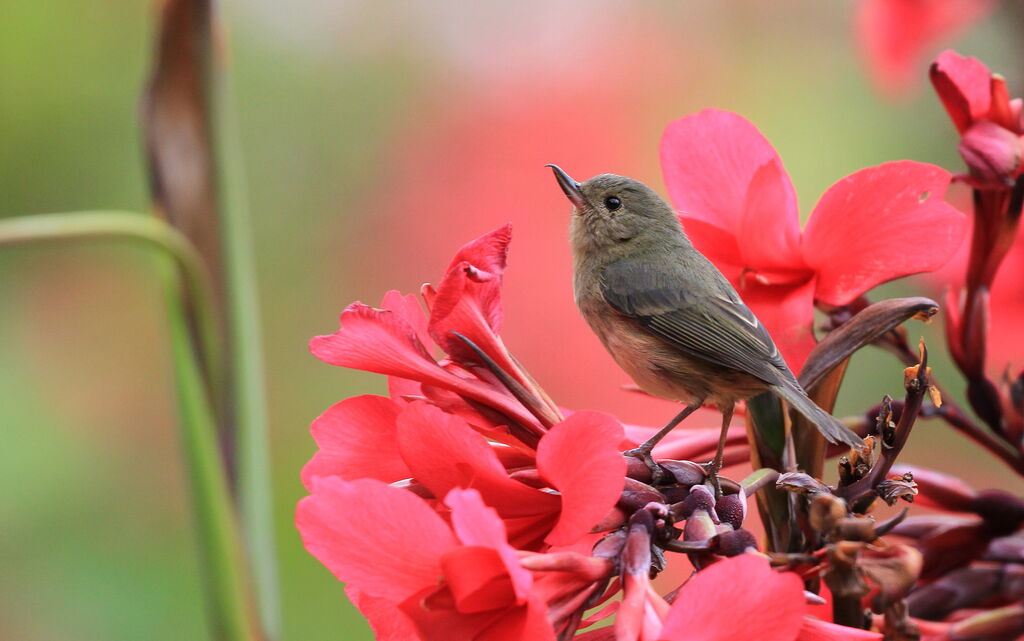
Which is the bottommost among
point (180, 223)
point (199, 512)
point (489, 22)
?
point (199, 512)

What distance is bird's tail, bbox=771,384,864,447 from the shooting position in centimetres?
39

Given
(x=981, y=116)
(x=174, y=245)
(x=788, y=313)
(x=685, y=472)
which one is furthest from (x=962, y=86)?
(x=174, y=245)

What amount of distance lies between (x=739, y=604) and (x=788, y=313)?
0.64ft

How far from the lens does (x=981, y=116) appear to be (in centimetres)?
46

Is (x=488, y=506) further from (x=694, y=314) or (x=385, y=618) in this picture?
(x=694, y=314)

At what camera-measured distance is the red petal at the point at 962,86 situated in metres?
0.45

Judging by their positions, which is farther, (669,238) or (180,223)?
(669,238)

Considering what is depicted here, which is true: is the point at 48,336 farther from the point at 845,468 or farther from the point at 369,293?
the point at 845,468

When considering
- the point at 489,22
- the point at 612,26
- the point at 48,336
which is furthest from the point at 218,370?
the point at 612,26

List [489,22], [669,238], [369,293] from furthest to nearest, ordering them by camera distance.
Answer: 1. [489,22]
2. [369,293]
3. [669,238]

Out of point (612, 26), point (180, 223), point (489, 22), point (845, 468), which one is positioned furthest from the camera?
point (612, 26)

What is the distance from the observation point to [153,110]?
1.40 feet

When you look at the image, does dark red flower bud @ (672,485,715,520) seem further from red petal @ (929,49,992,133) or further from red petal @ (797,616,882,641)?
red petal @ (929,49,992,133)

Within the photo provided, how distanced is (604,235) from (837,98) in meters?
1.19
